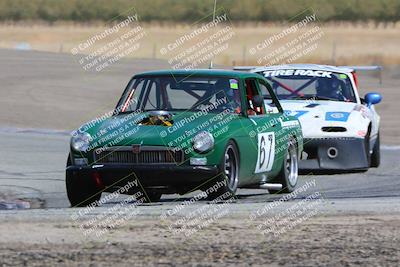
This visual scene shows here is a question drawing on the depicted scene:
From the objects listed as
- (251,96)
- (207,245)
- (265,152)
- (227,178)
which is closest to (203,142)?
(227,178)

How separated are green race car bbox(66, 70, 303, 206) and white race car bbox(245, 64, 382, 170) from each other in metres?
2.41

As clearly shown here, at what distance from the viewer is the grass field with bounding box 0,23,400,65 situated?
43.8 metres

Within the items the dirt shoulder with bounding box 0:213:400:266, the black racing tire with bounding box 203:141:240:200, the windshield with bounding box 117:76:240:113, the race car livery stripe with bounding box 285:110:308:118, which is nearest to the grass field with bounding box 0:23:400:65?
the race car livery stripe with bounding box 285:110:308:118

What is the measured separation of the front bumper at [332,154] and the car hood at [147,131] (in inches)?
140

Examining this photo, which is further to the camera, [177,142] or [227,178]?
[227,178]

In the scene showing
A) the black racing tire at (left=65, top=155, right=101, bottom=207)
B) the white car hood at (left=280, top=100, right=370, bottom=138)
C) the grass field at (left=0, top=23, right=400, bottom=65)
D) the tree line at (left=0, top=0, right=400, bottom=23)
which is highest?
the black racing tire at (left=65, top=155, right=101, bottom=207)

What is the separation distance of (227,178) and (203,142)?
0.44m

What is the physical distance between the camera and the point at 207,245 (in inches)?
294

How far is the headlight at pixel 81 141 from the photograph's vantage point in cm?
1055

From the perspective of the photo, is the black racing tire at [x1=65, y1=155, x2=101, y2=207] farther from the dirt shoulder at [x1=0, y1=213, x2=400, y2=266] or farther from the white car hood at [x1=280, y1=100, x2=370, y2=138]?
the white car hood at [x1=280, y1=100, x2=370, y2=138]

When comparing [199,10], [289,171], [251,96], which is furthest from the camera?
[199,10]

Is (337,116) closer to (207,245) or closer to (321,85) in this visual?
(321,85)

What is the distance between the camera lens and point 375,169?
15430mm

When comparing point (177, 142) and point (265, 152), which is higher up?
point (177, 142)
